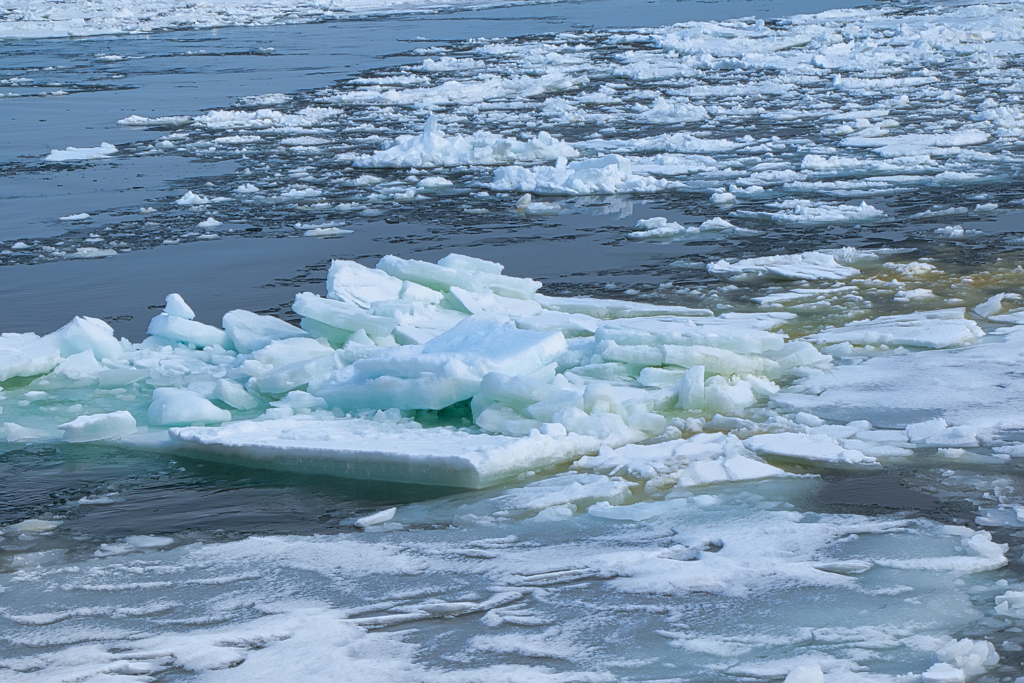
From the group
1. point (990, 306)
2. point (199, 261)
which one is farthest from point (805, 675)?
point (199, 261)

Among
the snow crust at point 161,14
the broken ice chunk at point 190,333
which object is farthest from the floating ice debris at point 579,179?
the snow crust at point 161,14

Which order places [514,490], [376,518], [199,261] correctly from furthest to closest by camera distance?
1. [199,261]
2. [514,490]
3. [376,518]

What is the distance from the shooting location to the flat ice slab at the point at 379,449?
16.0 feet

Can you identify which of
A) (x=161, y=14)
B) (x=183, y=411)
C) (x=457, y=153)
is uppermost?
(x=161, y=14)

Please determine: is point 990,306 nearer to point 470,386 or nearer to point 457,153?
A: point 470,386

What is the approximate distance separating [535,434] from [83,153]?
10.5m

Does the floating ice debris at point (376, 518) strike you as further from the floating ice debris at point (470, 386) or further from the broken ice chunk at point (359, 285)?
the broken ice chunk at point (359, 285)

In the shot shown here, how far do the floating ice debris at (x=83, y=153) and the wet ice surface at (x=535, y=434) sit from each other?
2825 millimetres

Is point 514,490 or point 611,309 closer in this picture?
point 514,490

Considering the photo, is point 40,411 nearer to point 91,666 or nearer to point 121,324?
point 121,324

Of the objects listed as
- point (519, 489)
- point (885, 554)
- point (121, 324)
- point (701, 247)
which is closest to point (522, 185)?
point (701, 247)

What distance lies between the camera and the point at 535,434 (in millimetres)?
5051

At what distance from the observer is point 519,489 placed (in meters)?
4.79

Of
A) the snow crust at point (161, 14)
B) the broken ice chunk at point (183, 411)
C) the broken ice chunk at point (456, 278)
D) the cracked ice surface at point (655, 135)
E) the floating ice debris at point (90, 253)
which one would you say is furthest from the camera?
the snow crust at point (161, 14)
